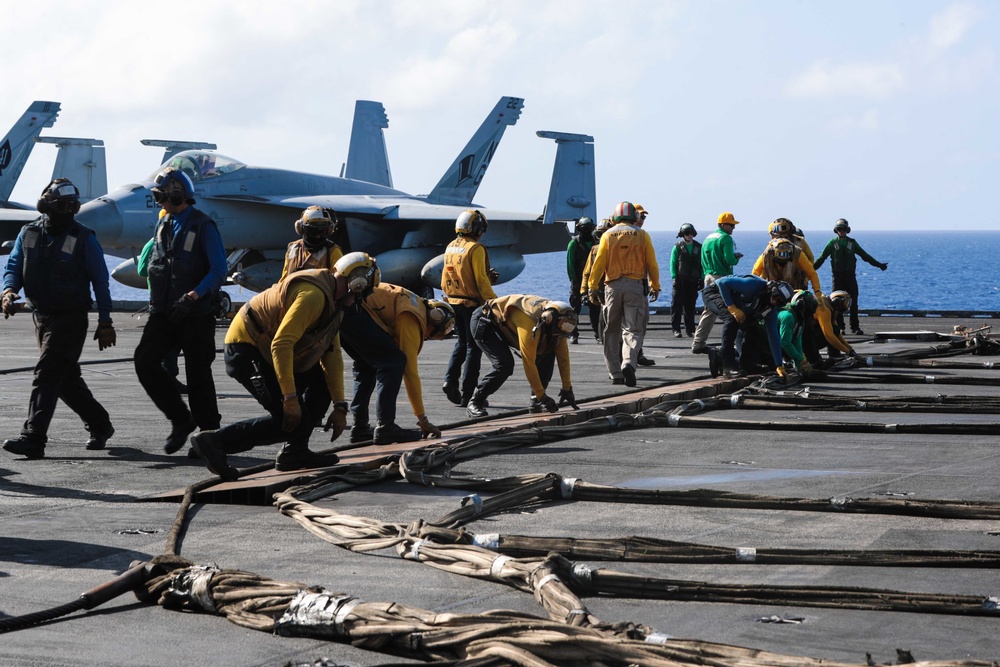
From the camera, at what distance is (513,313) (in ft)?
35.4

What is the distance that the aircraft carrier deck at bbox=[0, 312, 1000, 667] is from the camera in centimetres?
469

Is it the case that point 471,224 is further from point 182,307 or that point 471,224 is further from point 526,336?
point 182,307

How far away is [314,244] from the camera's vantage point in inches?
368

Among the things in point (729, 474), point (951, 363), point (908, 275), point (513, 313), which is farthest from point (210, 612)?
point (908, 275)

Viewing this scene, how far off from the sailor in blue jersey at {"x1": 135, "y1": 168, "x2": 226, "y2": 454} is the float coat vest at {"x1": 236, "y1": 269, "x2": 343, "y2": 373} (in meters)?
1.35

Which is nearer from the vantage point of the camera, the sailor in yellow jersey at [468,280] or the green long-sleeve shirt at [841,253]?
the sailor in yellow jersey at [468,280]

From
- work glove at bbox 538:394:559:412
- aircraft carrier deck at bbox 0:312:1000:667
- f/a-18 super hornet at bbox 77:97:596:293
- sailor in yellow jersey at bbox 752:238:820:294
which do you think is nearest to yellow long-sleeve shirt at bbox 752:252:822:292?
sailor in yellow jersey at bbox 752:238:820:294

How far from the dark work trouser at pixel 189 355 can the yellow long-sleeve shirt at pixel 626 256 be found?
5841mm

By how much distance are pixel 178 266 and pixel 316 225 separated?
98cm

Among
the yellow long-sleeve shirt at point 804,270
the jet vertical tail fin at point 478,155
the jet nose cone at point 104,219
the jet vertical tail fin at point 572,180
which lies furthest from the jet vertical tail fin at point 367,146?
the yellow long-sleeve shirt at point 804,270

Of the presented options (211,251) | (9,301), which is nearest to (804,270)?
(211,251)

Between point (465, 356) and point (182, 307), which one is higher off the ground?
point (182, 307)

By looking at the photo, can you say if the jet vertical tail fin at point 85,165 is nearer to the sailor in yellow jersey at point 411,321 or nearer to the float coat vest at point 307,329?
the sailor in yellow jersey at point 411,321

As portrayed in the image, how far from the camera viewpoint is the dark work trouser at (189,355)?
9125 millimetres
